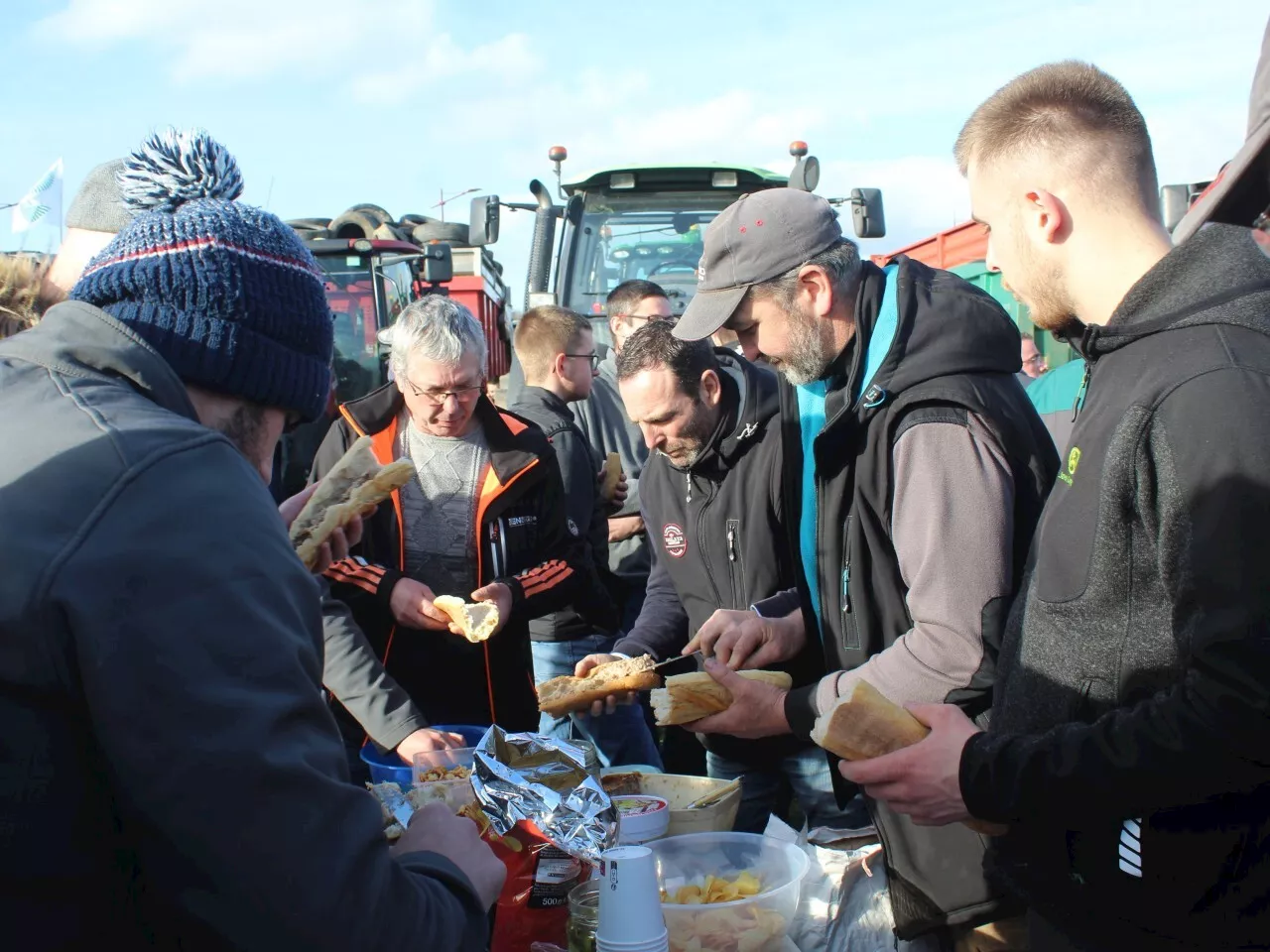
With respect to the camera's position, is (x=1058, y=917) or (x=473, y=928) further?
(x=1058, y=917)

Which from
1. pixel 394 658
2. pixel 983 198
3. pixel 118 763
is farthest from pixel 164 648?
pixel 394 658

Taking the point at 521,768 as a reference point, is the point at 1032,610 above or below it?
above

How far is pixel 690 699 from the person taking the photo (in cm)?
261

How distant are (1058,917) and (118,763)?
4.80 ft

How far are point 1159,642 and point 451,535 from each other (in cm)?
251

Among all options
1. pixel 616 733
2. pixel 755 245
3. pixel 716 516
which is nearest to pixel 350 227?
pixel 616 733

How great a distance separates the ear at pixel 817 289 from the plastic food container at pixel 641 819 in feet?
4.20

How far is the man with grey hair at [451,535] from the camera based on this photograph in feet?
11.8

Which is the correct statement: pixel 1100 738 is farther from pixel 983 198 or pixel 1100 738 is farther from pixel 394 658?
pixel 394 658

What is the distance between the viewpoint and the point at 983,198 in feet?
6.70

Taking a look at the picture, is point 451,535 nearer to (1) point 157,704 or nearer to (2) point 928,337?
(2) point 928,337

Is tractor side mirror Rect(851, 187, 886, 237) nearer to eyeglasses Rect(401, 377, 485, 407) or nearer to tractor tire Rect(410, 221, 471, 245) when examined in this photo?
eyeglasses Rect(401, 377, 485, 407)

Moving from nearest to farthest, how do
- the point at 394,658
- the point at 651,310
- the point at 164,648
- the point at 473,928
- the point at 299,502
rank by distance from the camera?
the point at 164,648 < the point at 473,928 < the point at 299,502 < the point at 394,658 < the point at 651,310

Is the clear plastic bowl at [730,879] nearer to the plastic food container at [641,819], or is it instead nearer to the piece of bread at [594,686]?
the plastic food container at [641,819]
